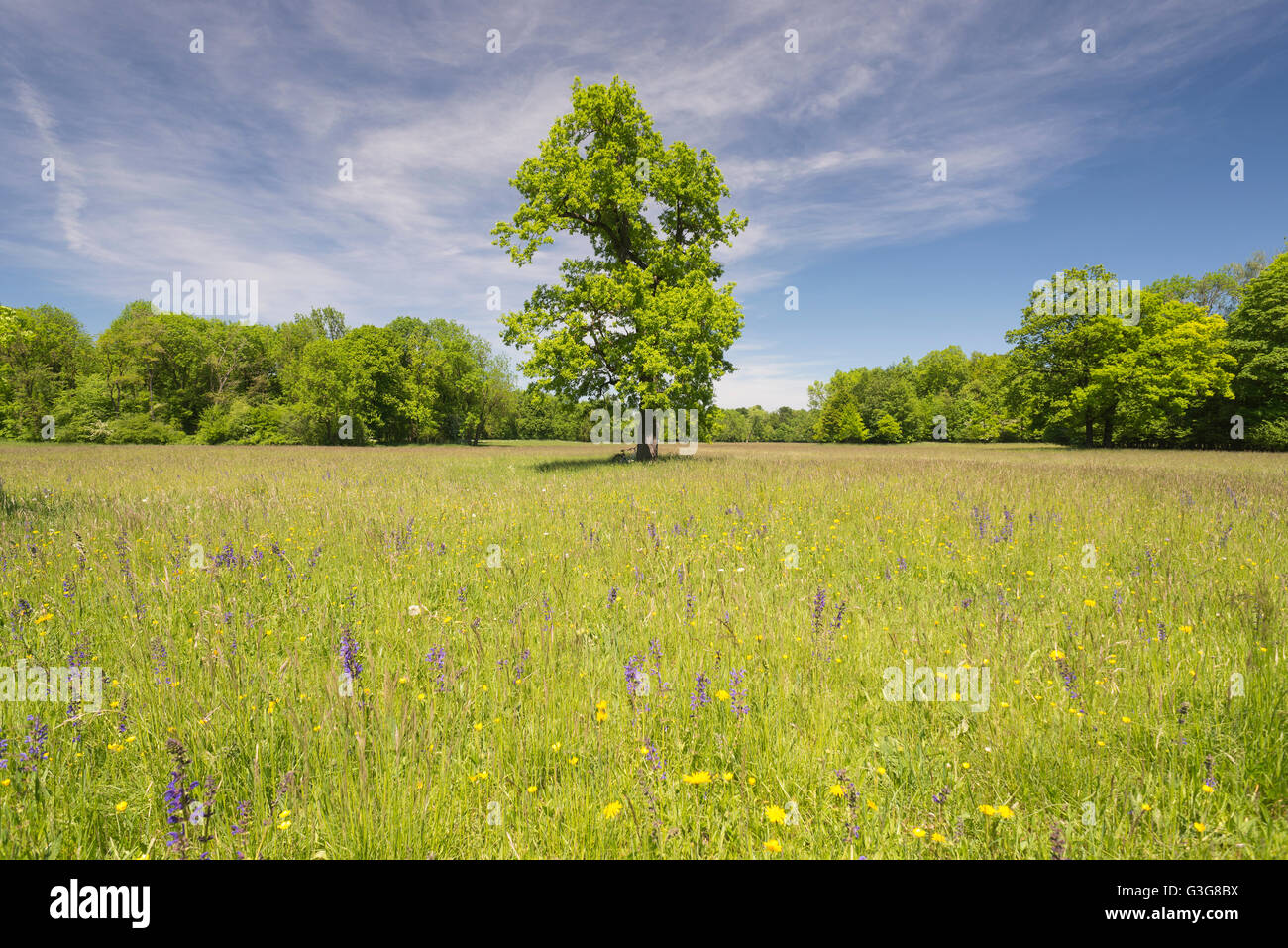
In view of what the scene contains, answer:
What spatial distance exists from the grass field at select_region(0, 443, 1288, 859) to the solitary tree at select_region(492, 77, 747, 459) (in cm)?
1167

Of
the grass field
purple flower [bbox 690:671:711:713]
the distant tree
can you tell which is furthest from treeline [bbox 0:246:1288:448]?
purple flower [bbox 690:671:711:713]

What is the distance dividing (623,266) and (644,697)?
1842cm

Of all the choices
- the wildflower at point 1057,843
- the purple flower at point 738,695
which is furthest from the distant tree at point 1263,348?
the purple flower at point 738,695

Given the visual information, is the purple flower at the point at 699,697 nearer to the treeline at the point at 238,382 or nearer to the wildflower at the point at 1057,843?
the wildflower at the point at 1057,843

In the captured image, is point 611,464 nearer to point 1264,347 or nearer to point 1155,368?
point 1155,368

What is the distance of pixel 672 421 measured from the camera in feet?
62.9

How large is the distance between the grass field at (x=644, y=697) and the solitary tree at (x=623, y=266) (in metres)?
11.7

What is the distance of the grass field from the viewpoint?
72.0 inches

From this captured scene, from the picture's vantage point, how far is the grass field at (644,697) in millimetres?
1829

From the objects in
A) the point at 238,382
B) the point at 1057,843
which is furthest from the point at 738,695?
the point at 238,382

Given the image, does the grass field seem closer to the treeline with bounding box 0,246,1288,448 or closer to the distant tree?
the treeline with bounding box 0,246,1288,448

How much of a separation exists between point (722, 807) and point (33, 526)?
8.87m
